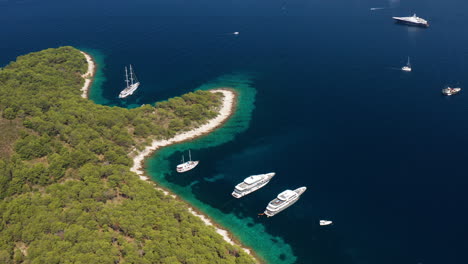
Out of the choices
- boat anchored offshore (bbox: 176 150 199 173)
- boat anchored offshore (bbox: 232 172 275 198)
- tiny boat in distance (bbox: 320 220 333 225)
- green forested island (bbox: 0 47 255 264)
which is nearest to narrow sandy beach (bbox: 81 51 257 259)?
green forested island (bbox: 0 47 255 264)

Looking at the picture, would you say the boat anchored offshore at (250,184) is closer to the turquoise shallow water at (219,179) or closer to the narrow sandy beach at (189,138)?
the turquoise shallow water at (219,179)

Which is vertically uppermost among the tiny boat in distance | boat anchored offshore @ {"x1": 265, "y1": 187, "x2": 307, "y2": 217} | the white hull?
the white hull

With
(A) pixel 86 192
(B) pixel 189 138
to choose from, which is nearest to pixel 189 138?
(B) pixel 189 138

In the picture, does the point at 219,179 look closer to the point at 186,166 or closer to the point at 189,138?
the point at 186,166

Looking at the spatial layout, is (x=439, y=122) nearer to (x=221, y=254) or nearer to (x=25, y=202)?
(x=221, y=254)

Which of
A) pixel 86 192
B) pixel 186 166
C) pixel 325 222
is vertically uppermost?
pixel 86 192

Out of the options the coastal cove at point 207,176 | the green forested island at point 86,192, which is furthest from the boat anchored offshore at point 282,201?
the green forested island at point 86,192

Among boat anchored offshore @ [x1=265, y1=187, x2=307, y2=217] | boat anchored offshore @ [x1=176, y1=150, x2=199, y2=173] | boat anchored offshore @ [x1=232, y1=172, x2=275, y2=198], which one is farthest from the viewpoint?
boat anchored offshore @ [x1=176, y1=150, x2=199, y2=173]

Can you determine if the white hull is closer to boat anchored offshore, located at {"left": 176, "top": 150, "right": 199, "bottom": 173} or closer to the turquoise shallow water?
boat anchored offshore, located at {"left": 176, "top": 150, "right": 199, "bottom": 173}
